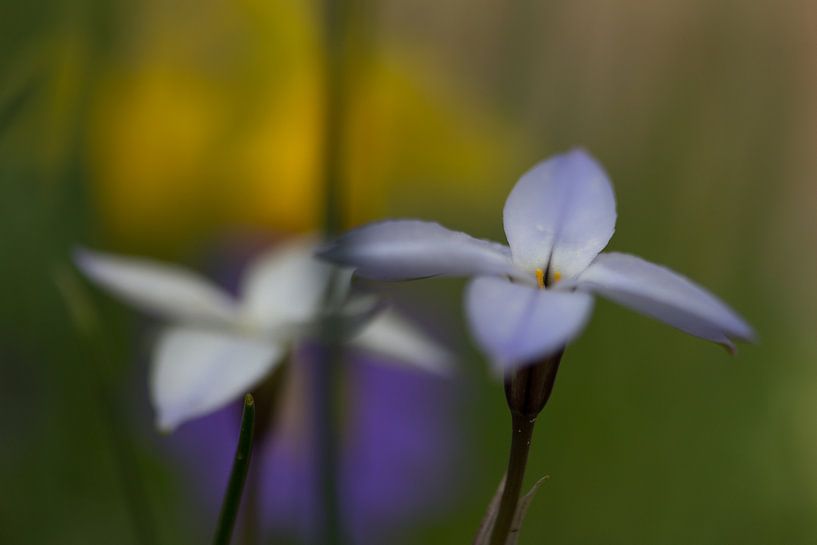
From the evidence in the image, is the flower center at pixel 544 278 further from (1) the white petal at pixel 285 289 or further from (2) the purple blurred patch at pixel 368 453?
(2) the purple blurred patch at pixel 368 453

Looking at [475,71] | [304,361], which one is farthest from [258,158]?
[475,71]

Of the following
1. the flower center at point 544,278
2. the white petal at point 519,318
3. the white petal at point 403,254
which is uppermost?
the white petal at point 403,254

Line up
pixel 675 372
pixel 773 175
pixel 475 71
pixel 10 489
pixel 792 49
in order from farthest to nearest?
pixel 475 71
pixel 792 49
pixel 773 175
pixel 675 372
pixel 10 489

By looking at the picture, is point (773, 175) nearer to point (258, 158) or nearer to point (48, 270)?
point (258, 158)

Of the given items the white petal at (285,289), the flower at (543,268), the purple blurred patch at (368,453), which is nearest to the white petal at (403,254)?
the flower at (543,268)

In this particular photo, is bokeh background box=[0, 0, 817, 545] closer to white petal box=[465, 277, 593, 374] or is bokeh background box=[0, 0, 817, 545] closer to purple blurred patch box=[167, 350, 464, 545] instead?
purple blurred patch box=[167, 350, 464, 545]

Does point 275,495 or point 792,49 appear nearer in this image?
point 275,495

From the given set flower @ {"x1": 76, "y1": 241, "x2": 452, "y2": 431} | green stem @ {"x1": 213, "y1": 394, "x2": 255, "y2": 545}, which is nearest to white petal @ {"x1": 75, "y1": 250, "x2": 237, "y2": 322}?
flower @ {"x1": 76, "y1": 241, "x2": 452, "y2": 431}
